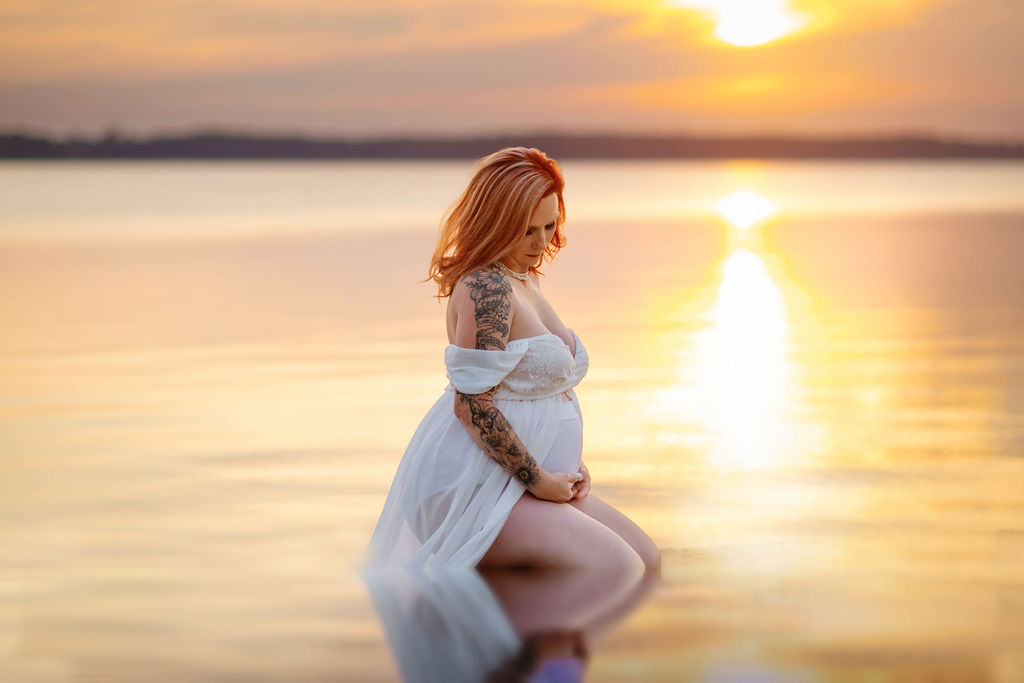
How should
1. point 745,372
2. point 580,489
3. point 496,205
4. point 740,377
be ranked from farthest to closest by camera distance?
point 745,372 → point 740,377 → point 580,489 → point 496,205

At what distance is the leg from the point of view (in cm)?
458

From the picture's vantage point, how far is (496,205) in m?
4.21

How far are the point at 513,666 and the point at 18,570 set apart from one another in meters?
2.02

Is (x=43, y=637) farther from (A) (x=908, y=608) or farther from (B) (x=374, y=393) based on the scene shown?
(B) (x=374, y=393)

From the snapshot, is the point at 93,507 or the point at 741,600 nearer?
the point at 741,600

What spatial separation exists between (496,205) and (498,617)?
1299 mm

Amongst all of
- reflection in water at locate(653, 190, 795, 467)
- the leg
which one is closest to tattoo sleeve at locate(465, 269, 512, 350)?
the leg

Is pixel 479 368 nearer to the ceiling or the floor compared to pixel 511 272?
nearer to the floor

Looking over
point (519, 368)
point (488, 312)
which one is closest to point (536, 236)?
point (488, 312)

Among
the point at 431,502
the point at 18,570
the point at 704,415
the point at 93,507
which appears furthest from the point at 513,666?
the point at 704,415

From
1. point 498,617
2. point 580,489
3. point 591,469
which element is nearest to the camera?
point 498,617

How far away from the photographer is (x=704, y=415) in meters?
7.36

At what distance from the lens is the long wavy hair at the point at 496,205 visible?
4.19 m

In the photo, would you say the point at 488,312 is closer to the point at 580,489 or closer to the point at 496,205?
the point at 496,205
